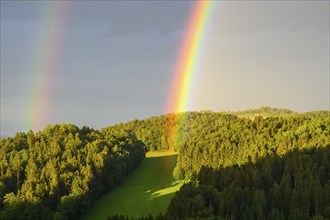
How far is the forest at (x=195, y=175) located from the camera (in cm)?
11538

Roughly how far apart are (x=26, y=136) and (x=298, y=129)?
118588mm

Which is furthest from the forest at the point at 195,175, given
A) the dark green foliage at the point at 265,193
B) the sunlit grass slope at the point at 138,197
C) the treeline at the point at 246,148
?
the sunlit grass slope at the point at 138,197

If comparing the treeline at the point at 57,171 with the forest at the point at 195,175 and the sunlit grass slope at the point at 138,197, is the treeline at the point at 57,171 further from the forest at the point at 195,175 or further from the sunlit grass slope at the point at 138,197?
the sunlit grass slope at the point at 138,197

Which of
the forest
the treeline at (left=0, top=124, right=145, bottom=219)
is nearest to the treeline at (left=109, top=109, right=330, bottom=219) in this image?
the forest

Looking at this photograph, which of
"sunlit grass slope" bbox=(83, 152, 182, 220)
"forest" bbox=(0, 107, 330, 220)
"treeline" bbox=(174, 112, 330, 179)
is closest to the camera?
"forest" bbox=(0, 107, 330, 220)

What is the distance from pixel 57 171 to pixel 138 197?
30.3 m

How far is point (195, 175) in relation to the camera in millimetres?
169875

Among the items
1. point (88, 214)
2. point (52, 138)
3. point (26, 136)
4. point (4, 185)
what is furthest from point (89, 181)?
point (26, 136)

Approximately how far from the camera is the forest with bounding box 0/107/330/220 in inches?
4542

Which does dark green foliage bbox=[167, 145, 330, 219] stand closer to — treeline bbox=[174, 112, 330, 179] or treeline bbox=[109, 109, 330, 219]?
treeline bbox=[109, 109, 330, 219]

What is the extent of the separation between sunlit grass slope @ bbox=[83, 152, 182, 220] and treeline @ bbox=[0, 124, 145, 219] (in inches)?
156

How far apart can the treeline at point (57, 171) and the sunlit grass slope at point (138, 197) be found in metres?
3.97

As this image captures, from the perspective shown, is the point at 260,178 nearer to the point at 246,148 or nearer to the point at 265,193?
the point at 265,193

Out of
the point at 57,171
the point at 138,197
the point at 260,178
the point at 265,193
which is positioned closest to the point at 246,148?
the point at 260,178
